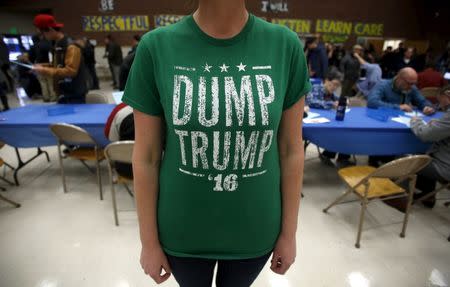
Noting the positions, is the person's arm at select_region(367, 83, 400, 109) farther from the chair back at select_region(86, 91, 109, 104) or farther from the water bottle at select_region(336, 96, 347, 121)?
the chair back at select_region(86, 91, 109, 104)

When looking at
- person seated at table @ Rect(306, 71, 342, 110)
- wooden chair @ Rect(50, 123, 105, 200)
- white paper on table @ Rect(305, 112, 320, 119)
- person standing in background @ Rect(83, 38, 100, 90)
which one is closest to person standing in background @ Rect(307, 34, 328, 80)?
person seated at table @ Rect(306, 71, 342, 110)

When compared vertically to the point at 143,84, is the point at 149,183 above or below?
below

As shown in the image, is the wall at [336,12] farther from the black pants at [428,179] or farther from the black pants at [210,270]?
the black pants at [210,270]

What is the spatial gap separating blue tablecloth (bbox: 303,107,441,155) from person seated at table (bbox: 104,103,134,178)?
157 cm

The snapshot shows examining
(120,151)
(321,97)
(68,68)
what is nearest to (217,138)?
(120,151)

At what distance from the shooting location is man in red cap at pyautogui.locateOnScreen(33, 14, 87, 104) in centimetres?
340

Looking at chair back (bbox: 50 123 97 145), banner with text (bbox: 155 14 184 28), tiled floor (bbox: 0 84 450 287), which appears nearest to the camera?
tiled floor (bbox: 0 84 450 287)

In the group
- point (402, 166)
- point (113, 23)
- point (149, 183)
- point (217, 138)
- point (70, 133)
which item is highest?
point (113, 23)

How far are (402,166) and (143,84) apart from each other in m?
1.97

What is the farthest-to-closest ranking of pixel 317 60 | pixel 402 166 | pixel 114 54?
pixel 114 54 → pixel 317 60 → pixel 402 166

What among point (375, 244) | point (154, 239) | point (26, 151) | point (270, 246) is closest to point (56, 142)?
point (26, 151)

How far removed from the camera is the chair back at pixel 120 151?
199 cm

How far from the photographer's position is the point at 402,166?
1.93 metres

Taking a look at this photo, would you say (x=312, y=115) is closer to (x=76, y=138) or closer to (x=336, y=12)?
(x=76, y=138)
